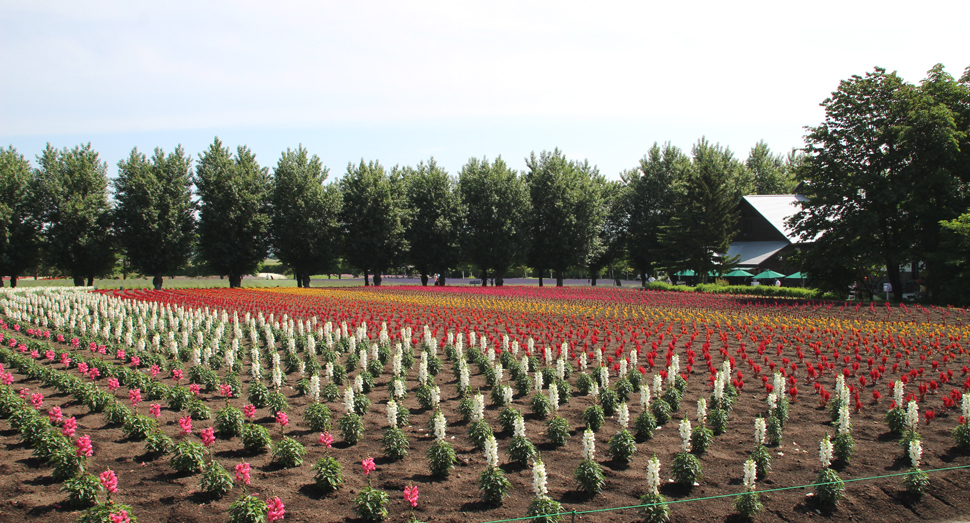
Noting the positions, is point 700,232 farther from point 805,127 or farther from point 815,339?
point 815,339

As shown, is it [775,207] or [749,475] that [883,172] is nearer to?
[775,207]

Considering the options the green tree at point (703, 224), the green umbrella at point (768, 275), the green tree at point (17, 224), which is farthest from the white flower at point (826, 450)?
the green tree at point (17, 224)

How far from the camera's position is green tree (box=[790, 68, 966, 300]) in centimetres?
3048

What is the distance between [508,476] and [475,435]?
3.09 ft

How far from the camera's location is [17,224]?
51.8 meters

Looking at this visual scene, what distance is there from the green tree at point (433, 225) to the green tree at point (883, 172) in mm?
30391

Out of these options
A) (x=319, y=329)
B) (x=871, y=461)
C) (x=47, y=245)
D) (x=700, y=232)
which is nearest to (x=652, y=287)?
(x=700, y=232)

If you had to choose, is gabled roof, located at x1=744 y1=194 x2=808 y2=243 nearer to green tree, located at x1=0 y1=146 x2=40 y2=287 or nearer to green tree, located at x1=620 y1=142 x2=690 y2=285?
green tree, located at x1=620 y1=142 x2=690 y2=285

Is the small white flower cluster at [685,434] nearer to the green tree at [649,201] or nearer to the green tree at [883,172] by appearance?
the green tree at [883,172]

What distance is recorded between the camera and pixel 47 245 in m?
50.9

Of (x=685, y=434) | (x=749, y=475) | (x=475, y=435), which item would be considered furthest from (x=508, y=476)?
(x=749, y=475)

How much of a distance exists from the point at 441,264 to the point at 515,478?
4890 cm

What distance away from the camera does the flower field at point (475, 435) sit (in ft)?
20.9

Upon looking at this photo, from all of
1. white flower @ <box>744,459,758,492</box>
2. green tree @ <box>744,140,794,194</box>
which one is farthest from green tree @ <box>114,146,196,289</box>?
green tree @ <box>744,140,794,194</box>
